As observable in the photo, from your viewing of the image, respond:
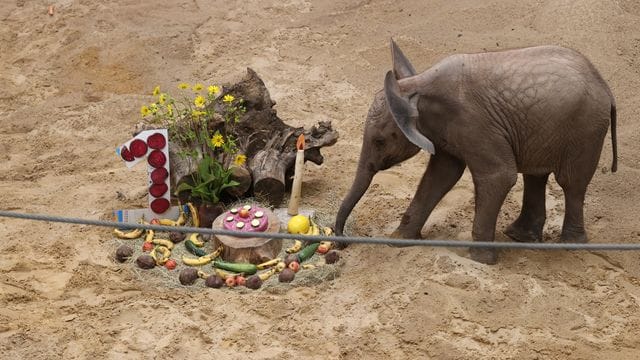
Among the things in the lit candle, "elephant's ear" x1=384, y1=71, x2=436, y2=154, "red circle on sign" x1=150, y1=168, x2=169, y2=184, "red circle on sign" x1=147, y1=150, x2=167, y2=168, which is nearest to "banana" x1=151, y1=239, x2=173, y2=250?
"red circle on sign" x1=150, y1=168, x2=169, y2=184

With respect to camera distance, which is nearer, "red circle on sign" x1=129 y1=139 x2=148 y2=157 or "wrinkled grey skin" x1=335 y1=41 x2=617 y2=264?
"wrinkled grey skin" x1=335 y1=41 x2=617 y2=264

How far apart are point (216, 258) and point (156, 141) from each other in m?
1.07

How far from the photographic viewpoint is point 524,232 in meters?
7.28

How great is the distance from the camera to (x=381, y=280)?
21.7 ft

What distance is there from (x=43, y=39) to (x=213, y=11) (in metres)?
2.12

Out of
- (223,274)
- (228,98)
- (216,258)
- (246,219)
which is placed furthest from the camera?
(228,98)

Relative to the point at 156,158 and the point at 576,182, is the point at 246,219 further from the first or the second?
the point at 576,182

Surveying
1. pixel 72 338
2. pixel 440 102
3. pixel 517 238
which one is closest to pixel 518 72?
pixel 440 102

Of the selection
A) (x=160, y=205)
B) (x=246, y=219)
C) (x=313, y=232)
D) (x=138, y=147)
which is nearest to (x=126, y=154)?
(x=138, y=147)

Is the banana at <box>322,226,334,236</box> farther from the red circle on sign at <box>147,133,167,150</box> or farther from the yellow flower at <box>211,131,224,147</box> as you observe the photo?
the red circle on sign at <box>147,133,167,150</box>

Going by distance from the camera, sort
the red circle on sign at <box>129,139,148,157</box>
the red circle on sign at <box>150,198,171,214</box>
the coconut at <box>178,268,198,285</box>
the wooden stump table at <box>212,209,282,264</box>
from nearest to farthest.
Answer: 1. the coconut at <box>178,268,198,285</box>
2. the wooden stump table at <box>212,209,282,264</box>
3. the red circle on sign at <box>129,139,148,157</box>
4. the red circle on sign at <box>150,198,171,214</box>

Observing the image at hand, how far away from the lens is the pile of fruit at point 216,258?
6.75 metres

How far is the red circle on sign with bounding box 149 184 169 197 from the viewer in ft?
24.5

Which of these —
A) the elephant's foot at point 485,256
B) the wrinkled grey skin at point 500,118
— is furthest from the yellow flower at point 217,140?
the elephant's foot at point 485,256
